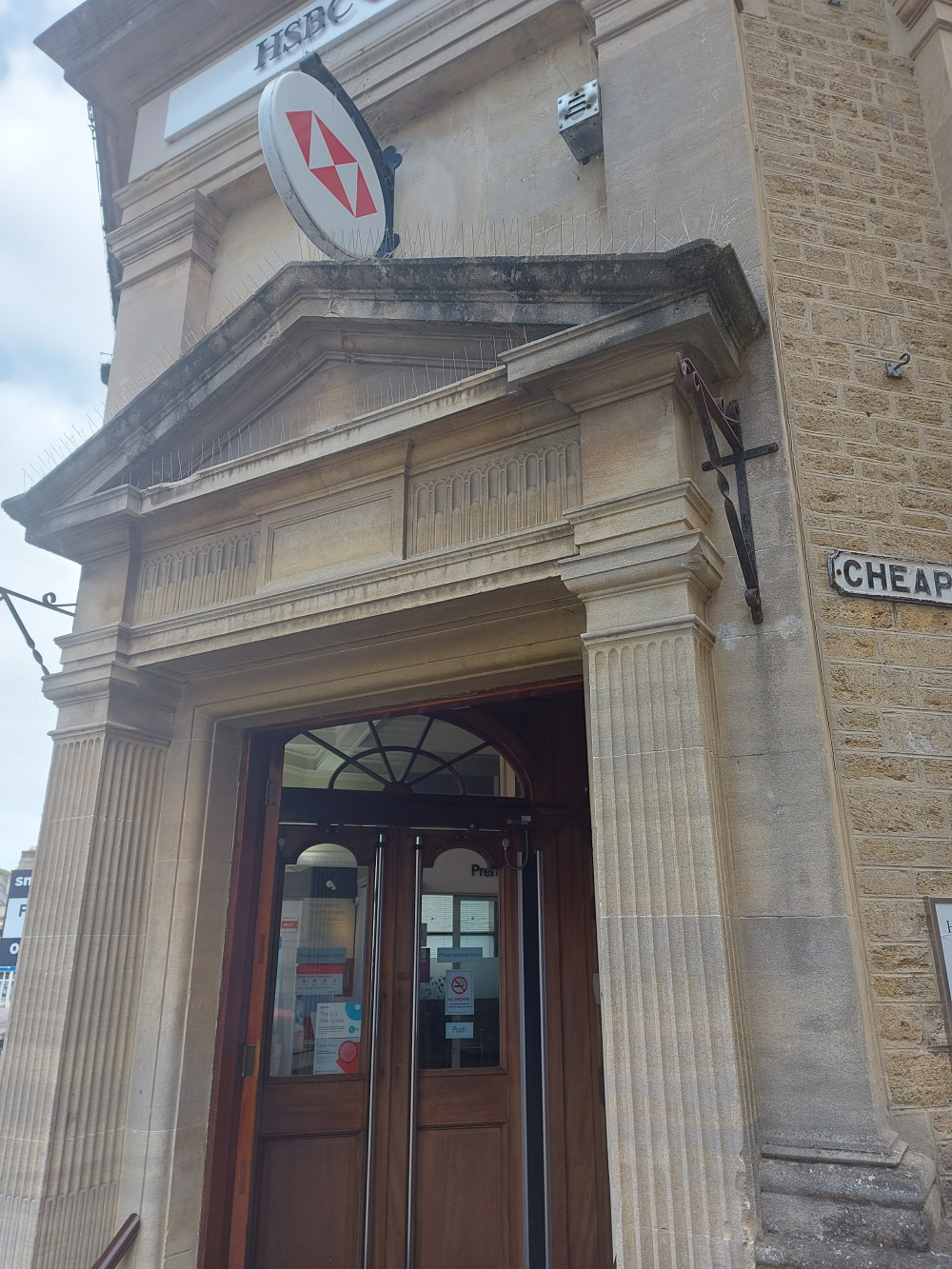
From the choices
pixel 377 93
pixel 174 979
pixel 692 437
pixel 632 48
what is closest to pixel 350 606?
pixel 692 437

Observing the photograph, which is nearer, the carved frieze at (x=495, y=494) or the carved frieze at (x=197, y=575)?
the carved frieze at (x=495, y=494)

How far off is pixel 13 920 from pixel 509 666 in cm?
529

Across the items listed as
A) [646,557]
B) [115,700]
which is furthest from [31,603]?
[646,557]

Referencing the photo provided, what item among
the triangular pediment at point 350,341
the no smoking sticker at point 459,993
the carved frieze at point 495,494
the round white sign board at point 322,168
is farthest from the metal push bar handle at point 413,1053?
the round white sign board at point 322,168

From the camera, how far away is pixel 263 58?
6.98 meters

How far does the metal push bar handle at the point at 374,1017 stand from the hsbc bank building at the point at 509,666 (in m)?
0.02

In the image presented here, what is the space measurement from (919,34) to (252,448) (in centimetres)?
421

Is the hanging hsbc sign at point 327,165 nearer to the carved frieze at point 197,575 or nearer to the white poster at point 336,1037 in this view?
the carved frieze at point 197,575

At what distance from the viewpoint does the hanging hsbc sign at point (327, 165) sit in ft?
15.8

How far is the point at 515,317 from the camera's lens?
402 cm

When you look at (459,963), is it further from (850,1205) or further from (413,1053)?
(850,1205)

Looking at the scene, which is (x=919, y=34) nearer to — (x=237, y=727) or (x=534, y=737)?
(x=534, y=737)

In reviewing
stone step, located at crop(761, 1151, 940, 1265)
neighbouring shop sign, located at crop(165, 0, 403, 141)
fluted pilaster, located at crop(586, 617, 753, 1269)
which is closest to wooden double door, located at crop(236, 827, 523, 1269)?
fluted pilaster, located at crop(586, 617, 753, 1269)

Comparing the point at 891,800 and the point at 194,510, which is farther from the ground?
the point at 194,510
